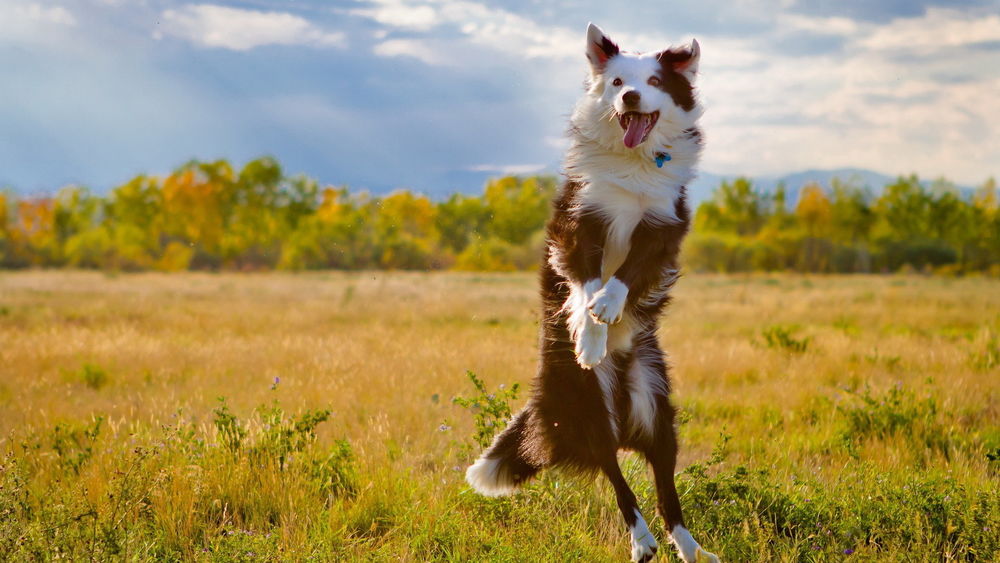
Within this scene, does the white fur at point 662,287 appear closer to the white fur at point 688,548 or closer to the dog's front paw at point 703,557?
the white fur at point 688,548

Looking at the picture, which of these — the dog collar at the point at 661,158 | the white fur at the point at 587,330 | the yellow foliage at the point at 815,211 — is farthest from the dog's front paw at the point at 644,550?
the yellow foliage at the point at 815,211

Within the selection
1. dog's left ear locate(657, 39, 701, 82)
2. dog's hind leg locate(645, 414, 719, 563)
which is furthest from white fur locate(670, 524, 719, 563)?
dog's left ear locate(657, 39, 701, 82)

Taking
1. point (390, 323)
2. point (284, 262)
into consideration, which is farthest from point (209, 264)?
point (390, 323)

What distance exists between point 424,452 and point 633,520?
2687 millimetres

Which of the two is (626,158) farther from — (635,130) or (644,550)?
(644,550)

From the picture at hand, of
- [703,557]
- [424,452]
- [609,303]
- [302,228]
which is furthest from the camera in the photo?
[302,228]

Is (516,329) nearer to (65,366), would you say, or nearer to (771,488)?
(65,366)

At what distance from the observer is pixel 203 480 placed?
5.12 m

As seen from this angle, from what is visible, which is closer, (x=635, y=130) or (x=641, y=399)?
(x=635, y=130)

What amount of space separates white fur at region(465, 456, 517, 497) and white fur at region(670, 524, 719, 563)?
98 cm

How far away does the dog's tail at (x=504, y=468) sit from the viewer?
4582mm

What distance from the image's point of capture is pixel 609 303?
3.70 metres

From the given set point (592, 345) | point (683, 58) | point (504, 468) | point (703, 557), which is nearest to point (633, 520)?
point (703, 557)

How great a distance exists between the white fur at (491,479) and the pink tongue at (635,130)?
1.97 m
